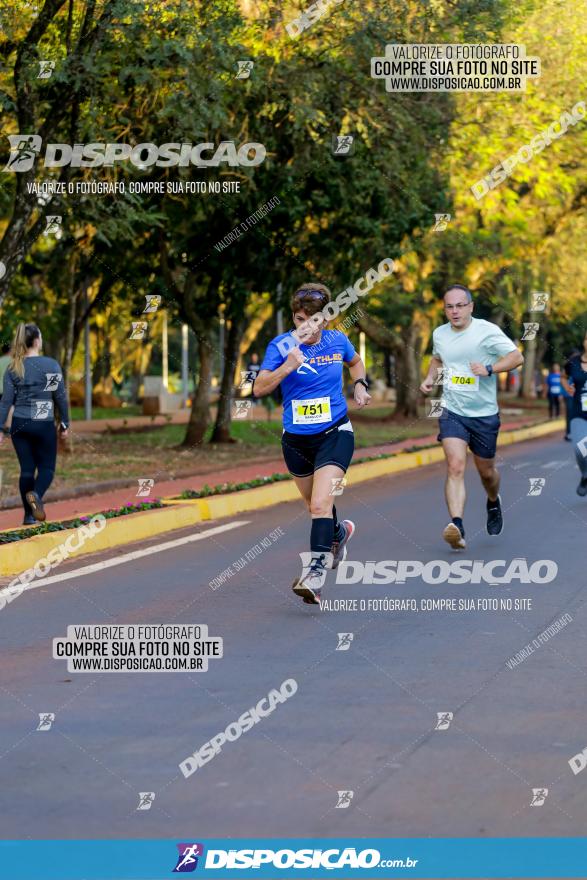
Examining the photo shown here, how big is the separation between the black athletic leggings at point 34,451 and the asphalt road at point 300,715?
74.8 inches

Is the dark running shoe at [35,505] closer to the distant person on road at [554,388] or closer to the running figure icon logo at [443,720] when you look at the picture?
the running figure icon logo at [443,720]

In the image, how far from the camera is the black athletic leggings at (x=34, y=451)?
13.7m

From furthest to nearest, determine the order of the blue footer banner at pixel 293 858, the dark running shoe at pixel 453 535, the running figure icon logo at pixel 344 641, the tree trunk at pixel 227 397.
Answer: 1. the tree trunk at pixel 227 397
2. the dark running shoe at pixel 453 535
3. the running figure icon logo at pixel 344 641
4. the blue footer banner at pixel 293 858

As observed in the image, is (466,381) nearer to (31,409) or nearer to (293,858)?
(31,409)

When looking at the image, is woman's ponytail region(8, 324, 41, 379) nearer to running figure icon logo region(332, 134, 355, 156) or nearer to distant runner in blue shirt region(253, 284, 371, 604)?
distant runner in blue shirt region(253, 284, 371, 604)

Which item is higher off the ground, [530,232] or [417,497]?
[530,232]

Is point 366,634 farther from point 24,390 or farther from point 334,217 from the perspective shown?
point 334,217

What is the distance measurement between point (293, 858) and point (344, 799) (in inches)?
24.4

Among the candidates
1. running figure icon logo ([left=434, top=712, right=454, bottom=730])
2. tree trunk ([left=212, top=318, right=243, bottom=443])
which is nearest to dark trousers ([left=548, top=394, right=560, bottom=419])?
tree trunk ([left=212, top=318, right=243, bottom=443])

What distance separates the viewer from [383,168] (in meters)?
23.9

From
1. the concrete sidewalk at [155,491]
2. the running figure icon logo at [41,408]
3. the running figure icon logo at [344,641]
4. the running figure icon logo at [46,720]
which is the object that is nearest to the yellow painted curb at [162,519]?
the concrete sidewalk at [155,491]

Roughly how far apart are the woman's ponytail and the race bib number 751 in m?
4.20

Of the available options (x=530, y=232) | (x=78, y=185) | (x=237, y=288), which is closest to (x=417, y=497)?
(x=78, y=185)

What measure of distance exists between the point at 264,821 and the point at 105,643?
3.52 m
